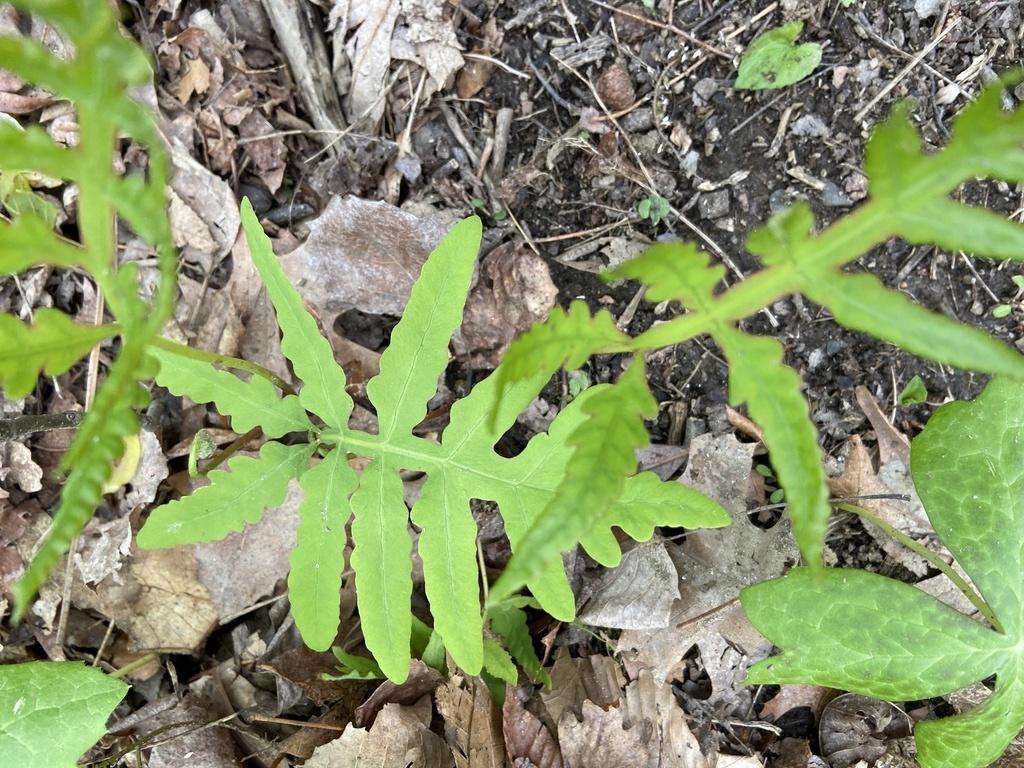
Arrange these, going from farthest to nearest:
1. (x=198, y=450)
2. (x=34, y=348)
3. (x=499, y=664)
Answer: (x=499, y=664) < (x=198, y=450) < (x=34, y=348)

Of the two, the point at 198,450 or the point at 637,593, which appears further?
the point at 637,593

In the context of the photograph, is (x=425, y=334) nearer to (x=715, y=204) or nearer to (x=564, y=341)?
(x=564, y=341)

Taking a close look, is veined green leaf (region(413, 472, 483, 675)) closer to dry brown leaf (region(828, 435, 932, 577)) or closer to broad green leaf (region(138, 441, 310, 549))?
broad green leaf (region(138, 441, 310, 549))

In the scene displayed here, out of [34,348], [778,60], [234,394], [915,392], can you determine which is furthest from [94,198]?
[915,392]

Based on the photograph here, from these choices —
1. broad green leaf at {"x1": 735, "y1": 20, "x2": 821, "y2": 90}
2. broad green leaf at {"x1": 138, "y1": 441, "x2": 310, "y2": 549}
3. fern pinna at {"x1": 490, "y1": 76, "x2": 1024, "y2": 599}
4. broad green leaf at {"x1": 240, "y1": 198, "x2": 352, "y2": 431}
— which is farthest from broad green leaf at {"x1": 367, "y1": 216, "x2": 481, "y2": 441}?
broad green leaf at {"x1": 735, "y1": 20, "x2": 821, "y2": 90}

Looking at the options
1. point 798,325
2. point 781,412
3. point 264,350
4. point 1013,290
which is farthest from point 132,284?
point 1013,290

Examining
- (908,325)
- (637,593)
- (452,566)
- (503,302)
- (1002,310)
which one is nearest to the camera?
(908,325)

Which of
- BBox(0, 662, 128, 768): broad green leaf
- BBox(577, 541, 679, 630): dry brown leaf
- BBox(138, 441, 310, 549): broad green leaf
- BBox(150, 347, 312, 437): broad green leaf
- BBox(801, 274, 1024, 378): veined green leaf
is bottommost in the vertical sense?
BBox(0, 662, 128, 768): broad green leaf
